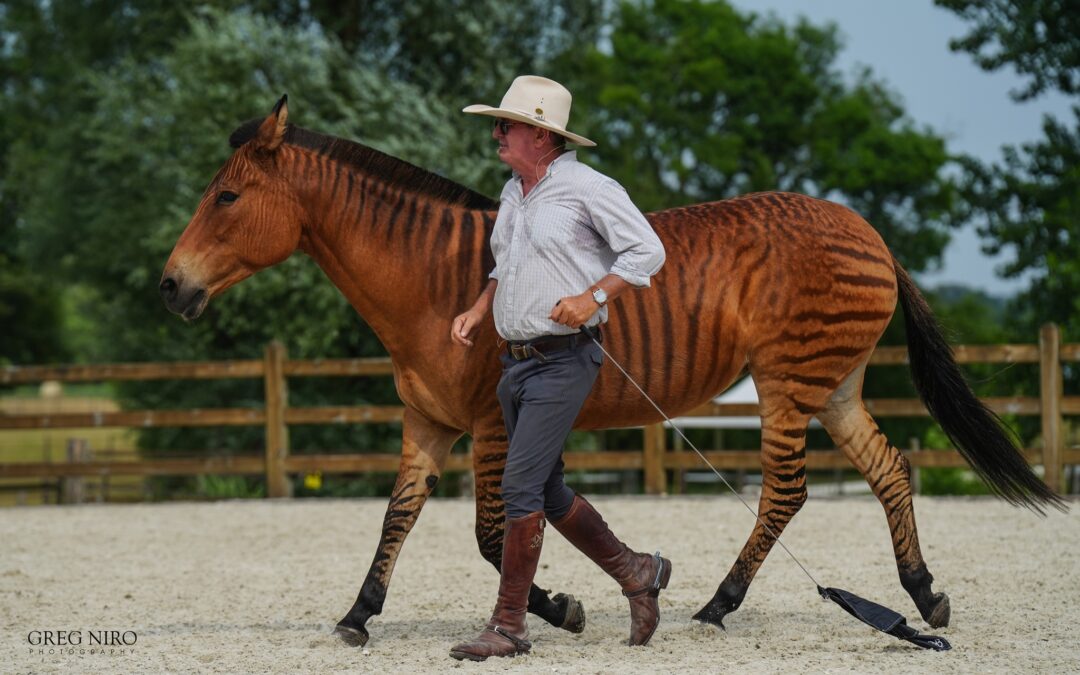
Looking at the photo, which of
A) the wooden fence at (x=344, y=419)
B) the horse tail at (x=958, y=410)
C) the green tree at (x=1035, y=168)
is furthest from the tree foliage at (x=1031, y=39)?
the horse tail at (x=958, y=410)

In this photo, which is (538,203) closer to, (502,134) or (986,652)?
(502,134)

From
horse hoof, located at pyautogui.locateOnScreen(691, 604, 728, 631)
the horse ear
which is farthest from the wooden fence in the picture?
the horse ear

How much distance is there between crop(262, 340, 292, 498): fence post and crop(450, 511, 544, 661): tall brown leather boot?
727 centimetres

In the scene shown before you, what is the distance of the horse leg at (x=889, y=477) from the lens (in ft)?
15.0

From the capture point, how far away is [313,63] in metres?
15.9

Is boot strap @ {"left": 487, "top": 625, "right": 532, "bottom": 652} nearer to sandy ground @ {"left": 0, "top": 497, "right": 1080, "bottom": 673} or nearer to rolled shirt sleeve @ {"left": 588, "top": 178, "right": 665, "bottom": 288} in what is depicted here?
sandy ground @ {"left": 0, "top": 497, "right": 1080, "bottom": 673}

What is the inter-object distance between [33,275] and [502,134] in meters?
19.9

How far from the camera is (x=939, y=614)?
14.8 ft

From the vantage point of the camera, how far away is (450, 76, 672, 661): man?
12.9 feet

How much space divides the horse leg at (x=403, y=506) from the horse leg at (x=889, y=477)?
158cm

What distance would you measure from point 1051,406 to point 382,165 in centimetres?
713

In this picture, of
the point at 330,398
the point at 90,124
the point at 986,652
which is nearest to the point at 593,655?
the point at 986,652

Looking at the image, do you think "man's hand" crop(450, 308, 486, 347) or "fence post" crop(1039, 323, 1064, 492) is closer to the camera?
"man's hand" crop(450, 308, 486, 347)

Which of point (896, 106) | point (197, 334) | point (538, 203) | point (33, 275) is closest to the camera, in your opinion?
point (538, 203)
